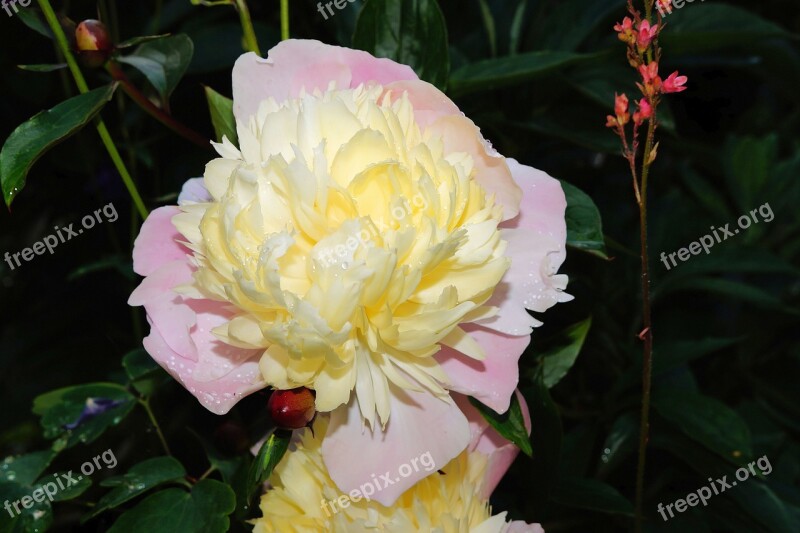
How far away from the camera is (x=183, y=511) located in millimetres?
545

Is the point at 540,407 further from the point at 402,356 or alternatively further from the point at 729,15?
the point at 729,15

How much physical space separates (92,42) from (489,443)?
363mm

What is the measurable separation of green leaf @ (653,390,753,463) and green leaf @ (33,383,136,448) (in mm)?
432

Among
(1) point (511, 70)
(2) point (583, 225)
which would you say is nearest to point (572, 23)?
(1) point (511, 70)

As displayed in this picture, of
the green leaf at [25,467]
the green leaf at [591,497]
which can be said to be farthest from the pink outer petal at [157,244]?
the green leaf at [591,497]

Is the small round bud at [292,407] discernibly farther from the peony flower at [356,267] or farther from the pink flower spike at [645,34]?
the pink flower spike at [645,34]

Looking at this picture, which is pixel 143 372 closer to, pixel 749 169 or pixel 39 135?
pixel 39 135

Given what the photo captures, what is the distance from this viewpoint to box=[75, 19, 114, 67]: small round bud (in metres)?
0.56

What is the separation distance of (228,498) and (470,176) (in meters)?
0.25

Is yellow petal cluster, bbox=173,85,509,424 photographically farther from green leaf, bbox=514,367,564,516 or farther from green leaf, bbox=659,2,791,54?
green leaf, bbox=659,2,791,54

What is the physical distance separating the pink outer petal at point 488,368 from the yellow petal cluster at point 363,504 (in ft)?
0.20

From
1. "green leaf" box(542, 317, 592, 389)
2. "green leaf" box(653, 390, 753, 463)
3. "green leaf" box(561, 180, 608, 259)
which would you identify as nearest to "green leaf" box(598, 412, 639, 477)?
"green leaf" box(653, 390, 753, 463)
